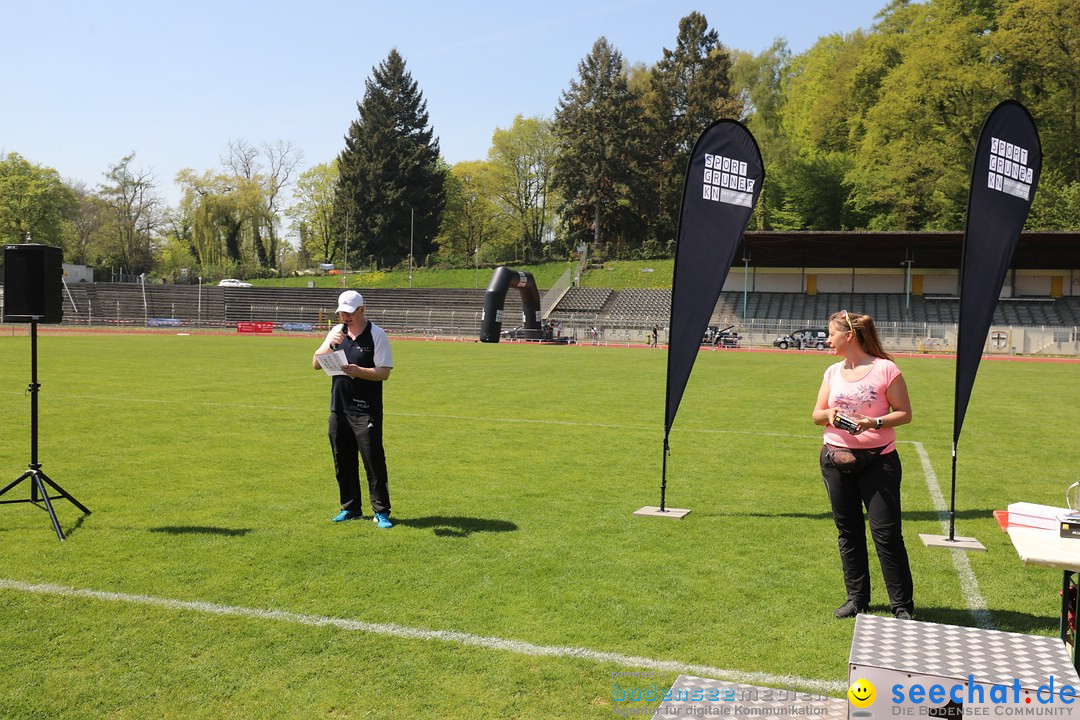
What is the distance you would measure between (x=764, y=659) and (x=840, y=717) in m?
1.25

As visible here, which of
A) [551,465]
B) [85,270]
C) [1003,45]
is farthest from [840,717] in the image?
[85,270]

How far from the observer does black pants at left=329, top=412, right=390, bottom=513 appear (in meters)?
7.25

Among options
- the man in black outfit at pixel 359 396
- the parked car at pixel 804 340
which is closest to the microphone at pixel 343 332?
the man in black outfit at pixel 359 396

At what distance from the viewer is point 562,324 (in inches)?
2275

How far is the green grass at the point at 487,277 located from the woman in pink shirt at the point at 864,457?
64428mm

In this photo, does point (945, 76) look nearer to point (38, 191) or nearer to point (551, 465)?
point (551, 465)

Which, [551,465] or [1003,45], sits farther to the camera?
[1003,45]

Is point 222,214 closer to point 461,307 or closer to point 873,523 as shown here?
point 461,307

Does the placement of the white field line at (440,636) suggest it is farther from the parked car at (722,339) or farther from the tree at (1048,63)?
the tree at (1048,63)

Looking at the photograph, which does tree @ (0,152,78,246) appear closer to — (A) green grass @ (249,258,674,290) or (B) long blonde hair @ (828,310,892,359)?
(A) green grass @ (249,258,674,290)

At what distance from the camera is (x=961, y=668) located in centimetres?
322

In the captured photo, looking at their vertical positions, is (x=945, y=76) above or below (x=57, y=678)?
above

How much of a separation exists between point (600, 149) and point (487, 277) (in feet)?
56.0

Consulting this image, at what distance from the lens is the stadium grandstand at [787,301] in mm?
51125
